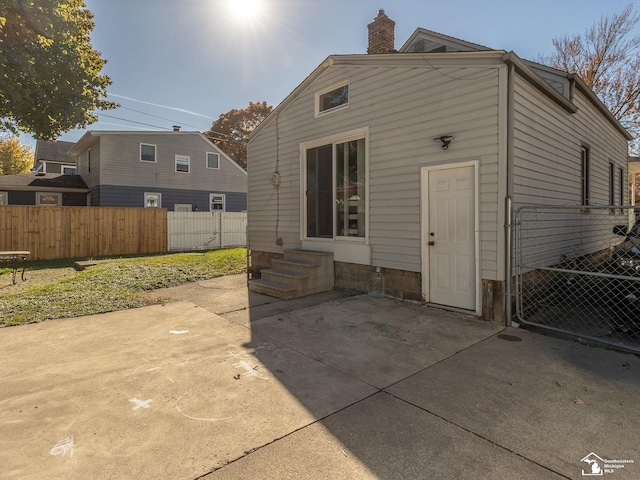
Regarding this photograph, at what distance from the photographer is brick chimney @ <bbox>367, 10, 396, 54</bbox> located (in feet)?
24.9

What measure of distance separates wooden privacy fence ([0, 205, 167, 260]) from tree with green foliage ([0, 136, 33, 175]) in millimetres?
26723

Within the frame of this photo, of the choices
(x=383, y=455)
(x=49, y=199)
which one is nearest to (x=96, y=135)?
(x=49, y=199)

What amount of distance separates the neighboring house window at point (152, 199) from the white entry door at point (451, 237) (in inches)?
673

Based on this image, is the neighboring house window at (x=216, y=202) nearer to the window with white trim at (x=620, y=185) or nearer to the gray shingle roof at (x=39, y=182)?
the gray shingle roof at (x=39, y=182)

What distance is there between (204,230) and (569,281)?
13.6 metres

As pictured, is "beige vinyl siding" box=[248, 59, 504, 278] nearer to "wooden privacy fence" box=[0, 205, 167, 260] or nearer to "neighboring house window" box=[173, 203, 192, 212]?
"wooden privacy fence" box=[0, 205, 167, 260]

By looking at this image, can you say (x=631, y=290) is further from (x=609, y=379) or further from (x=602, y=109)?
(x=602, y=109)

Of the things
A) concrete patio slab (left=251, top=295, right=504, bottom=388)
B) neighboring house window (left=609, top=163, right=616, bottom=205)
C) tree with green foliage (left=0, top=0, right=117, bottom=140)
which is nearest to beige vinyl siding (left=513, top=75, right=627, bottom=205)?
neighboring house window (left=609, top=163, right=616, bottom=205)

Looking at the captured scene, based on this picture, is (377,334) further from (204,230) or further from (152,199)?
(152,199)

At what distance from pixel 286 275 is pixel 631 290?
219 inches

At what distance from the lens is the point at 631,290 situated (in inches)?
198

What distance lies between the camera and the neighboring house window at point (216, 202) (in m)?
20.6

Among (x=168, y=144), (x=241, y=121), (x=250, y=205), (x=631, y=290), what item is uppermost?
(x=241, y=121)

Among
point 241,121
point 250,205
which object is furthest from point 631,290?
point 241,121
